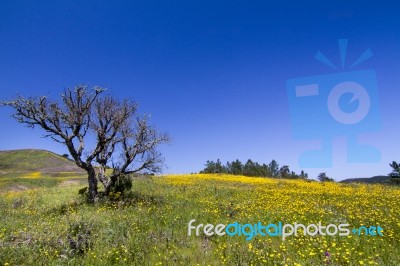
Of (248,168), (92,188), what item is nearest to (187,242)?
(92,188)

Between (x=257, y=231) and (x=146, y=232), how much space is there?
403 centimetres

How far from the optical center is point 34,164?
7875 cm

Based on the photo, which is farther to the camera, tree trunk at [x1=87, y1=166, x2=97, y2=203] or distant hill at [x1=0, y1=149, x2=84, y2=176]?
distant hill at [x1=0, y1=149, x2=84, y2=176]

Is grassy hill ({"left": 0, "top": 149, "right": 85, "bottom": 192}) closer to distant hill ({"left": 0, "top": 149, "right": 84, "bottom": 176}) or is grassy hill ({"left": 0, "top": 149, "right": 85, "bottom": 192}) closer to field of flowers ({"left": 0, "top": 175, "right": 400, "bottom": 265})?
distant hill ({"left": 0, "top": 149, "right": 84, "bottom": 176})

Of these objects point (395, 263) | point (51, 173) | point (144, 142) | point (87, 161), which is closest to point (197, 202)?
point (144, 142)

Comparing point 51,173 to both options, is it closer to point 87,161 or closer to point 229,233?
point 87,161

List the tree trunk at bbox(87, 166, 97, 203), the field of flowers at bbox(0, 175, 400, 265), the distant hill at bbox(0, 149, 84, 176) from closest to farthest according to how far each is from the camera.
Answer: the field of flowers at bbox(0, 175, 400, 265)
the tree trunk at bbox(87, 166, 97, 203)
the distant hill at bbox(0, 149, 84, 176)

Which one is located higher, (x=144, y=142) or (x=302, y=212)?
(x=144, y=142)

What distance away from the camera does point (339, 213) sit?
13102 millimetres

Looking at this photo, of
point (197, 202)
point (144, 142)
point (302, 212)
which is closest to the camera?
point (302, 212)

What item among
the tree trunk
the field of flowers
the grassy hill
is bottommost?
the field of flowers

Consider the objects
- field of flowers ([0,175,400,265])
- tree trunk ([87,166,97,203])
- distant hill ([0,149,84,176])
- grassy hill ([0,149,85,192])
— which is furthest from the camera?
distant hill ([0,149,84,176])

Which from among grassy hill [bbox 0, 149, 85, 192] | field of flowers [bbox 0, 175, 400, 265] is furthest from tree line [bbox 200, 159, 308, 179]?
field of flowers [bbox 0, 175, 400, 265]

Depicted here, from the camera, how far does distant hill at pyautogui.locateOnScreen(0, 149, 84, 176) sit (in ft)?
228
